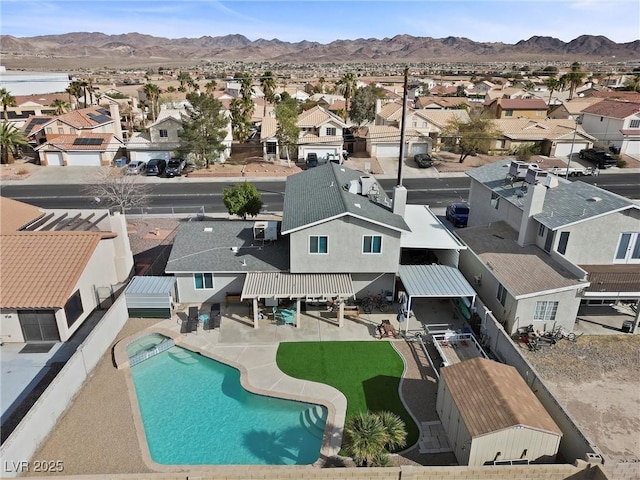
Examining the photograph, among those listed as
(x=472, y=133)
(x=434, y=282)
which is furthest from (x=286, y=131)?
(x=434, y=282)

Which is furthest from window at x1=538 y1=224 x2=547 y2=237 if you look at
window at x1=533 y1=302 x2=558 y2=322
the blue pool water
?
the blue pool water

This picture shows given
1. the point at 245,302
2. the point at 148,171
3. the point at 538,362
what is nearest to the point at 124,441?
the point at 245,302

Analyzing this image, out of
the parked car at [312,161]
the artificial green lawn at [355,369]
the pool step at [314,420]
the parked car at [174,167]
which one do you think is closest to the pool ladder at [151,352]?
the artificial green lawn at [355,369]

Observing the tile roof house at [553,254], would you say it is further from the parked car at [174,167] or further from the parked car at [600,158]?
the parked car at [174,167]

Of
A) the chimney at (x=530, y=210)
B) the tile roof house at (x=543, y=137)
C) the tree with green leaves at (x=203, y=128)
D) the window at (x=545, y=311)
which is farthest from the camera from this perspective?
the tile roof house at (x=543, y=137)

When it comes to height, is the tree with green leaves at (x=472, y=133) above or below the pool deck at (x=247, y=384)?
above

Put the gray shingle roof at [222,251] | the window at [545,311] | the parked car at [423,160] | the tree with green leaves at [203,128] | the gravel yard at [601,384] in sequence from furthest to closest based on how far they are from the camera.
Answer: the parked car at [423,160]
the tree with green leaves at [203,128]
the gray shingle roof at [222,251]
the window at [545,311]
the gravel yard at [601,384]

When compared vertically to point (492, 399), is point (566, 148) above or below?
above

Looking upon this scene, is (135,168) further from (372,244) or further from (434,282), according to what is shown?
(434,282)
